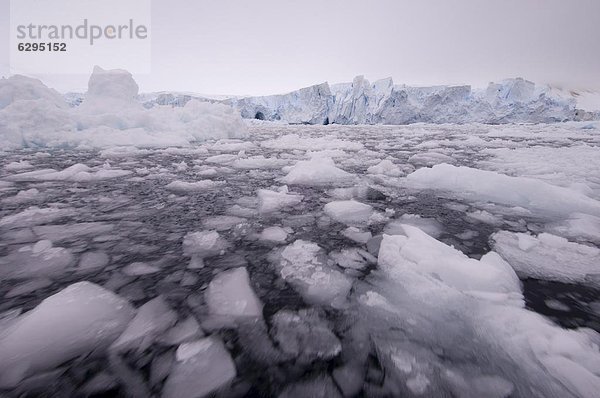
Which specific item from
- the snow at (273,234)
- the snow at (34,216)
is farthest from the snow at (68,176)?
the snow at (273,234)

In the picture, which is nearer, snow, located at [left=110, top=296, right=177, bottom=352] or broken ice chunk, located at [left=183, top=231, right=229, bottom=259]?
snow, located at [left=110, top=296, right=177, bottom=352]

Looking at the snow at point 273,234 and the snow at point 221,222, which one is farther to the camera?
the snow at point 221,222

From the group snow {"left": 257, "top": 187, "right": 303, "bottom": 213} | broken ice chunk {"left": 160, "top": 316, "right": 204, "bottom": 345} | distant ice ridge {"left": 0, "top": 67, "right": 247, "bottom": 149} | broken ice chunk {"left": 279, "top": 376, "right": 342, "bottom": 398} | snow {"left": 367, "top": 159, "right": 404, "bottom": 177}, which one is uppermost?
distant ice ridge {"left": 0, "top": 67, "right": 247, "bottom": 149}

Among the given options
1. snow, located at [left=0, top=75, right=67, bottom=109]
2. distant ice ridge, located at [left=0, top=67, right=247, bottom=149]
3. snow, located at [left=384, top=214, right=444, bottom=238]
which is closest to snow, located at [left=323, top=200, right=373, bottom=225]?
snow, located at [left=384, top=214, right=444, bottom=238]

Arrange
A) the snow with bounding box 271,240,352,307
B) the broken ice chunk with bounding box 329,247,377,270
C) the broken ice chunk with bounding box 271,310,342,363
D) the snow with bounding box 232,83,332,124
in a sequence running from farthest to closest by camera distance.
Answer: the snow with bounding box 232,83,332,124 → the broken ice chunk with bounding box 329,247,377,270 → the snow with bounding box 271,240,352,307 → the broken ice chunk with bounding box 271,310,342,363

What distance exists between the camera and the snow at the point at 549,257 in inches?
50.6

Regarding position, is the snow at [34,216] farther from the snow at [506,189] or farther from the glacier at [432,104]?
the glacier at [432,104]

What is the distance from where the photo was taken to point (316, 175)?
10.4 feet

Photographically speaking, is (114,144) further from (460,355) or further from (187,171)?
(460,355)

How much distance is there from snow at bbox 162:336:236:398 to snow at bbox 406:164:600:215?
7.93 ft

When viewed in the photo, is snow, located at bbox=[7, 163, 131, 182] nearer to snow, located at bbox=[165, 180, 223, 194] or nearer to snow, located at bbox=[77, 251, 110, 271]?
snow, located at bbox=[165, 180, 223, 194]

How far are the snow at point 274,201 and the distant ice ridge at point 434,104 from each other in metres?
31.0

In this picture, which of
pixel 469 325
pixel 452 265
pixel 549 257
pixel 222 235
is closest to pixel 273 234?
pixel 222 235

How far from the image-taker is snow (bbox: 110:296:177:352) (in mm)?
881
